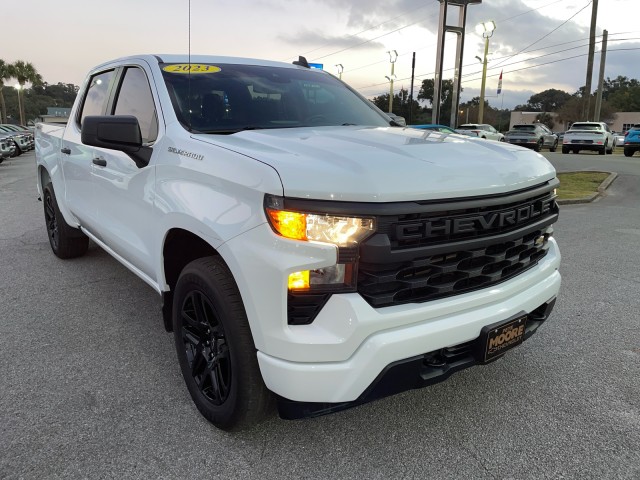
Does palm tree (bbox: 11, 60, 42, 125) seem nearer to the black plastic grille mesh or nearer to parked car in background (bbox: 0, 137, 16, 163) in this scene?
parked car in background (bbox: 0, 137, 16, 163)

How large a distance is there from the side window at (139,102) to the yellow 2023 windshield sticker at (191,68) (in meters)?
0.19

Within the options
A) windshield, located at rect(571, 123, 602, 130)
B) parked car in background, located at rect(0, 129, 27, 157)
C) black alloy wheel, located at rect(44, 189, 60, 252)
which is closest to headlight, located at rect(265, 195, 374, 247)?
black alloy wheel, located at rect(44, 189, 60, 252)

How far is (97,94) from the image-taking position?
4.24 m

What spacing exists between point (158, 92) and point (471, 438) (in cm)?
262

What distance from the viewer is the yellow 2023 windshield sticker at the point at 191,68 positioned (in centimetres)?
319


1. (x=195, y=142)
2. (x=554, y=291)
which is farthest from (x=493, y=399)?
(x=195, y=142)

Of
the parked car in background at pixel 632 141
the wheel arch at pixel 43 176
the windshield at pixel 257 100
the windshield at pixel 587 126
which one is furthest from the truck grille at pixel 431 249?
the windshield at pixel 587 126

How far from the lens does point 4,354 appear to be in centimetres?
327

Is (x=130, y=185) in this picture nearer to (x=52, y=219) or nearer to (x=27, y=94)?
(x=52, y=219)

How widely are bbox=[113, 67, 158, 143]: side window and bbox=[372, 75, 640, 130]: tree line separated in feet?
167

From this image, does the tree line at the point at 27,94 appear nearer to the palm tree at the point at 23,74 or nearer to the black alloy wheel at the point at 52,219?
the palm tree at the point at 23,74

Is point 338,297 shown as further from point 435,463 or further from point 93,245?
point 93,245

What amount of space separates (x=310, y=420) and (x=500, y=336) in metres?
1.06

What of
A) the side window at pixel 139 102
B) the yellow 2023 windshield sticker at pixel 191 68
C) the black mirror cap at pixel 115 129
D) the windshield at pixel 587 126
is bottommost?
the black mirror cap at pixel 115 129
